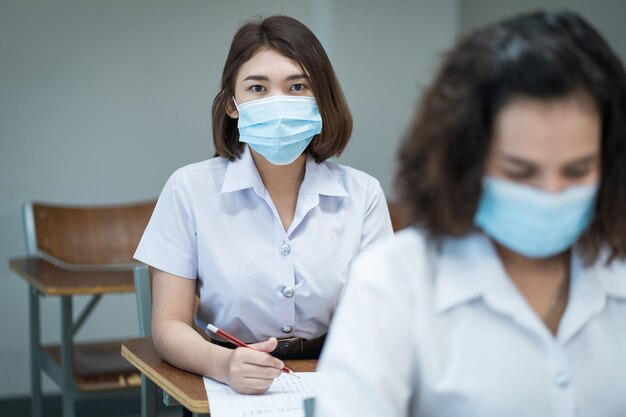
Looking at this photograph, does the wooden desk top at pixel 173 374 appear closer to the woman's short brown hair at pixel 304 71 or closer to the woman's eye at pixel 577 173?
the woman's short brown hair at pixel 304 71

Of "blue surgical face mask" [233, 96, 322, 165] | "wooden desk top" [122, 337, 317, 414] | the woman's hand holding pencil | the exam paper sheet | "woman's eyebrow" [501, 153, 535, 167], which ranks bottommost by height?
"wooden desk top" [122, 337, 317, 414]

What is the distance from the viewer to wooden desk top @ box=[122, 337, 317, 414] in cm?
185

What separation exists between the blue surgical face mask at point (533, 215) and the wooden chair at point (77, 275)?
2.20m

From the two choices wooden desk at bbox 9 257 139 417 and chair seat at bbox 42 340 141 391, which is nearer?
wooden desk at bbox 9 257 139 417

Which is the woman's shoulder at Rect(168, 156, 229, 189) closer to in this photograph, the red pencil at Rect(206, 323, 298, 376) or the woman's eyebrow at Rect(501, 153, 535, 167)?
the red pencil at Rect(206, 323, 298, 376)

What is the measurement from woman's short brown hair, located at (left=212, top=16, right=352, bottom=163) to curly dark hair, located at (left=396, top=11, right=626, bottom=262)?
100cm

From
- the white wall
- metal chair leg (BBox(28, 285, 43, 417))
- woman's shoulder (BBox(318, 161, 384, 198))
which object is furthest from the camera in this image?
the white wall

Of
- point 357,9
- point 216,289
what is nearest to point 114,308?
point 357,9

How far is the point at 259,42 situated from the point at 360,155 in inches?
88.8

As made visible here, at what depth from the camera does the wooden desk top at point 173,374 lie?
72.9 inches

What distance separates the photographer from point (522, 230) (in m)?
1.25

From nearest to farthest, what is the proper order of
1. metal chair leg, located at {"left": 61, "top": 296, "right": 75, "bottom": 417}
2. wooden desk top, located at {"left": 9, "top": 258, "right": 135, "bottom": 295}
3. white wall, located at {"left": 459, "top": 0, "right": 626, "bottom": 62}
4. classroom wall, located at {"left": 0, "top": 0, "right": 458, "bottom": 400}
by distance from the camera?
wooden desk top, located at {"left": 9, "top": 258, "right": 135, "bottom": 295}, metal chair leg, located at {"left": 61, "top": 296, "right": 75, "bottom": 417}, white wall, located at {"left": 459, "top": 0, "right": 626, "bottom": 62}, classroom wall, located at {"left": 0, "top": 0, "right": 458, "bottom": 400}

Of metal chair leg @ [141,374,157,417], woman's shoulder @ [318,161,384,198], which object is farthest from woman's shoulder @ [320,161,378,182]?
metal chair leg @ [141,374,157,417]

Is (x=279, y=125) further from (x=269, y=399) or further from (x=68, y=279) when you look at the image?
(x=68, y=279)
